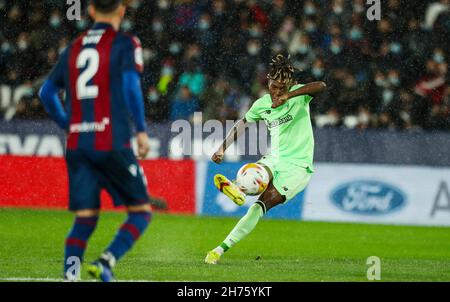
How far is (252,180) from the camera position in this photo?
10.7 metres

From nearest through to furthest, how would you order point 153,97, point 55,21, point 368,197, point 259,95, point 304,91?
point 304,91 < point 368,197 < point 259,95 < point 153,97 < point 55,21

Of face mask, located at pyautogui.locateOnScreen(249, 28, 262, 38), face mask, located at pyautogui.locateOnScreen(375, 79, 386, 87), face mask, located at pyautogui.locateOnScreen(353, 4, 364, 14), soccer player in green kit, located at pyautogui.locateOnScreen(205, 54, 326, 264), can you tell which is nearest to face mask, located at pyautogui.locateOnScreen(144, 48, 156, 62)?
face mask, located at pyautogui.locateOnScreen(249, 28, 262, 38)

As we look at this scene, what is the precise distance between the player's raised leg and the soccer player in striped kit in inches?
116

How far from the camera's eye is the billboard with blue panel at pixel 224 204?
1728 cm

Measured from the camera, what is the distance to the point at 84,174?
305 inches

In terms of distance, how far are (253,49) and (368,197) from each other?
3228mm

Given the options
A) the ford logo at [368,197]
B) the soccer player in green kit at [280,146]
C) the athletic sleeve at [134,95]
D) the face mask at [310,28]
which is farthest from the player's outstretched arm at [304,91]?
the face mask at [310,28]

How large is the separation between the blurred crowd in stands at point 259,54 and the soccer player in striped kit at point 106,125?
380 inches

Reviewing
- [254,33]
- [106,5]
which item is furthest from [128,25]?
[106,5]

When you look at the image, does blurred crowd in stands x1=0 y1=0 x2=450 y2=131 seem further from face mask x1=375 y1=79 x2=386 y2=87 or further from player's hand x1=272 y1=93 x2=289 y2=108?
player's hand x1=272 y1=93 x2=289 y2=108

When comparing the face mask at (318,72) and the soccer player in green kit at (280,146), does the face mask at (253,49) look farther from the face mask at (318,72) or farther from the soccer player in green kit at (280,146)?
the soccer player in green kit at (280,146)

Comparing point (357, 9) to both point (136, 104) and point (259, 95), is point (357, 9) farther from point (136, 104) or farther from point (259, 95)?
point (136, 104)

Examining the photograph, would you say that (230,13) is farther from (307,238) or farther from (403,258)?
(403,258)

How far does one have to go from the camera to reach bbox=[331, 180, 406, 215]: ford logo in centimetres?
1698
